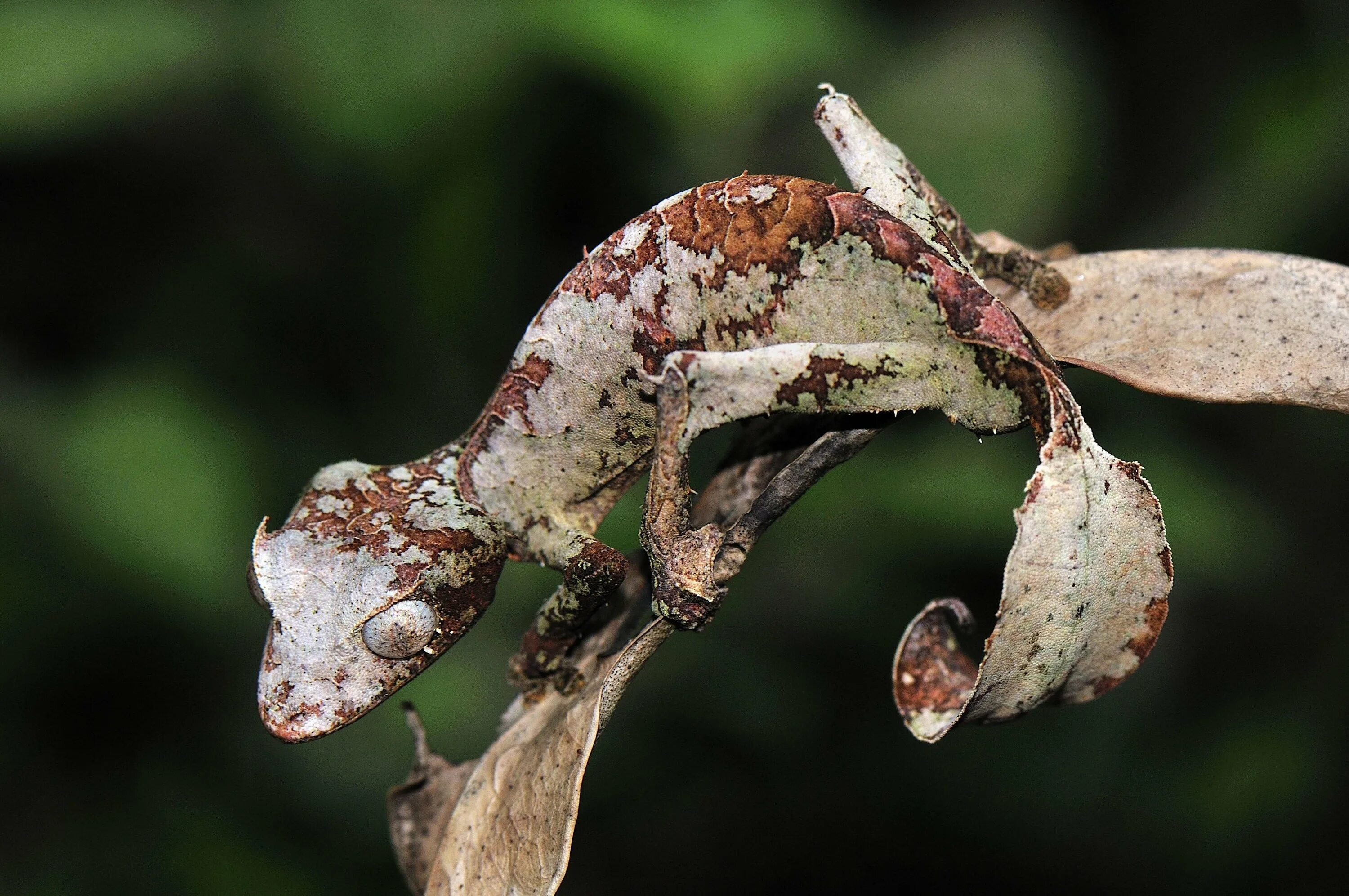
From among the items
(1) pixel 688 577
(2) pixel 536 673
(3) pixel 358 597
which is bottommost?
(2) pixel 536 673

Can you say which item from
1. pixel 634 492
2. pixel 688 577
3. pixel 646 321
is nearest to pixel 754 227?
pixel 646 321

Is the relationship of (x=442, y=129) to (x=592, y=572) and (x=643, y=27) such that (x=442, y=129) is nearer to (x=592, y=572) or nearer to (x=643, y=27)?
(x=643, y=27)

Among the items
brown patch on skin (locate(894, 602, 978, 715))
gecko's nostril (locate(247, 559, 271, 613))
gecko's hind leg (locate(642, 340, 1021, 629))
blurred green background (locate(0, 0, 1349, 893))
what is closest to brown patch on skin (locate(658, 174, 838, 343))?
gecko's hind leg (locate(642, 340, 1021, 629))

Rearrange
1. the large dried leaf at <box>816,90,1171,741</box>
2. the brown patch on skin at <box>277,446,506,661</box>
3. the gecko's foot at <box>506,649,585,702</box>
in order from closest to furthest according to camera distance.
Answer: the large dried leaf at <box>816,90,1171,741</box>
the gecko's foot at <box>506,649,585,702</box>
the brown patch on skin at <box>277,446,506,661</box>

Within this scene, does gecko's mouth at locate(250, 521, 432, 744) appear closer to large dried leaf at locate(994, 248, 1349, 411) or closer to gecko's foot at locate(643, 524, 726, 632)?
gecko's foot at locate(643, 524, 726, 632)

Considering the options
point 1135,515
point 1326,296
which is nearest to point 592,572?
point 1135,515

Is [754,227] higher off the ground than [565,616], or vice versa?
[754,227]

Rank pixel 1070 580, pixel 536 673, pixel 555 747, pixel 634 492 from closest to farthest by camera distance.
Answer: pixel 1070 580
pixel 555 747
pixel 536 673
pixel 634 492

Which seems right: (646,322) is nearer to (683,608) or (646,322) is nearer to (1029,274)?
(683,608)
